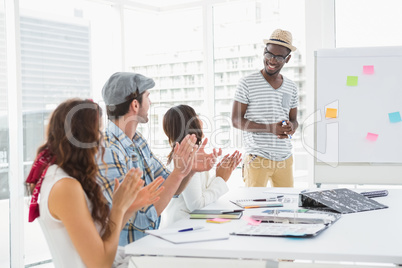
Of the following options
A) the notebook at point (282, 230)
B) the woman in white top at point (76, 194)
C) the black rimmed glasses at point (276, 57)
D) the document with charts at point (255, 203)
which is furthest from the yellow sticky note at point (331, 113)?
the woman in white top at point (76, 194)

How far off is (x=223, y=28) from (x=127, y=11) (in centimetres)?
99

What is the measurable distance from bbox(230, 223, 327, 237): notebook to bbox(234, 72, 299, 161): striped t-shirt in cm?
171

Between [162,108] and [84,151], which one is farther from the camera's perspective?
[162,108]

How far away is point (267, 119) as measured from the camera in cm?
340

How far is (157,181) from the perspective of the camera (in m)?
1.61

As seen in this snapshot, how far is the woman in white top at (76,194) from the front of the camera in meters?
1.37

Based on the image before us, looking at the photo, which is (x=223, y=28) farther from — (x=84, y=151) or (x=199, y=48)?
(x=84, y=151)

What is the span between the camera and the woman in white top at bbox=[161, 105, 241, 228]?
6.80 feet

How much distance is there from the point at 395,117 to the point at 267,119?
0.90 meters

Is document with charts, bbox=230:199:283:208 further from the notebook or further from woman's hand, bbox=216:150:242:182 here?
the notebook

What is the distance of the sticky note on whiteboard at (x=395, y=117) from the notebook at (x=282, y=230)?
6.30 ft

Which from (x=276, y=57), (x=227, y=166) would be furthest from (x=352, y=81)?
(x=227, y=166)

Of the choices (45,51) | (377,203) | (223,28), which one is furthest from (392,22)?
(45,51)

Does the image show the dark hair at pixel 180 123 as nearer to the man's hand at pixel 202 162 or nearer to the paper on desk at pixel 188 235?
the man's hand at pixel 202 162
